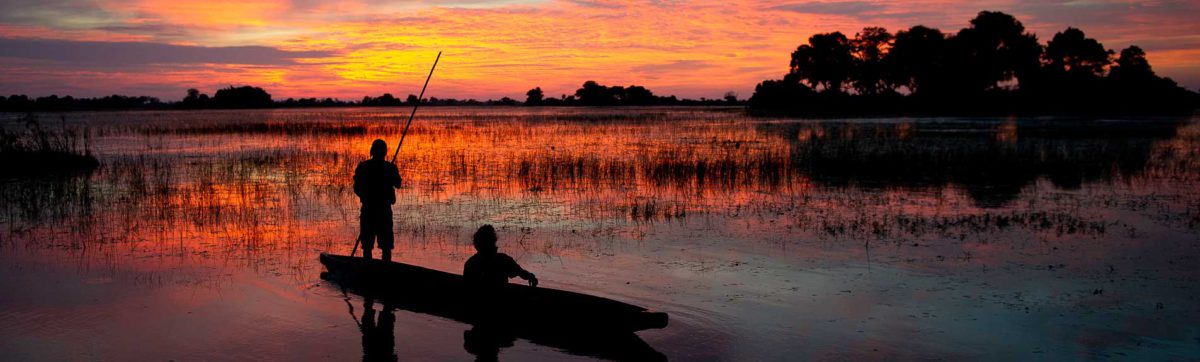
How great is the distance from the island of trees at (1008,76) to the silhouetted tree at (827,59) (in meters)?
2.73

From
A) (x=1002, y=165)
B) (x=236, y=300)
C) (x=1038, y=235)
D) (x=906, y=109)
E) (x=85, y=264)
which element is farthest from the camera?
(x=906, y=109)

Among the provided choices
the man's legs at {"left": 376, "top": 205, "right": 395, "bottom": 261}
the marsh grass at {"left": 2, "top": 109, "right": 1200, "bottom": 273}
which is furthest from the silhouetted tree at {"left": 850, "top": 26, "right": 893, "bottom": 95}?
the man's legs at {"left": 376, "top": 205, "right": 395, "bottom": 261}

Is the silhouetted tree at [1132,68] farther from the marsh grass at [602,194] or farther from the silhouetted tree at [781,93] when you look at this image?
the marsh grass at [602,194]

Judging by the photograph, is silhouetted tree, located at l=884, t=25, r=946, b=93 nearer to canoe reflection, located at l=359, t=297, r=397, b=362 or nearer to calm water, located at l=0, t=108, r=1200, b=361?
calm water, located at l=0, t=108, r=1200, b=361

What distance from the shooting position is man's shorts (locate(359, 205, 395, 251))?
9898mm

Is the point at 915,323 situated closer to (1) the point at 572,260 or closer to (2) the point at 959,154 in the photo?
(1) the point at 572,260

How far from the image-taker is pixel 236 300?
8.74 metres

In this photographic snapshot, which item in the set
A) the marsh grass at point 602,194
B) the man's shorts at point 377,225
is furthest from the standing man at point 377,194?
the marsh grass at point 602,194

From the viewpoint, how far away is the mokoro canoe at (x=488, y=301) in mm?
6871

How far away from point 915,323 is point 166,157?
27664mm

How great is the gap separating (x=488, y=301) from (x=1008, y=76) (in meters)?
81.6

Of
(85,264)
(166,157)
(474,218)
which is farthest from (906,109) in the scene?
(85,264)

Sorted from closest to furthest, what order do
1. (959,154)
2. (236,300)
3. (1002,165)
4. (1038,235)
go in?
1. (236,300)
2. (1038,235)
3. (1002,165)
4. (959,154)

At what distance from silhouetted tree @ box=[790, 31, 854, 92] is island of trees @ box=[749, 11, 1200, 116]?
8.95 feet
